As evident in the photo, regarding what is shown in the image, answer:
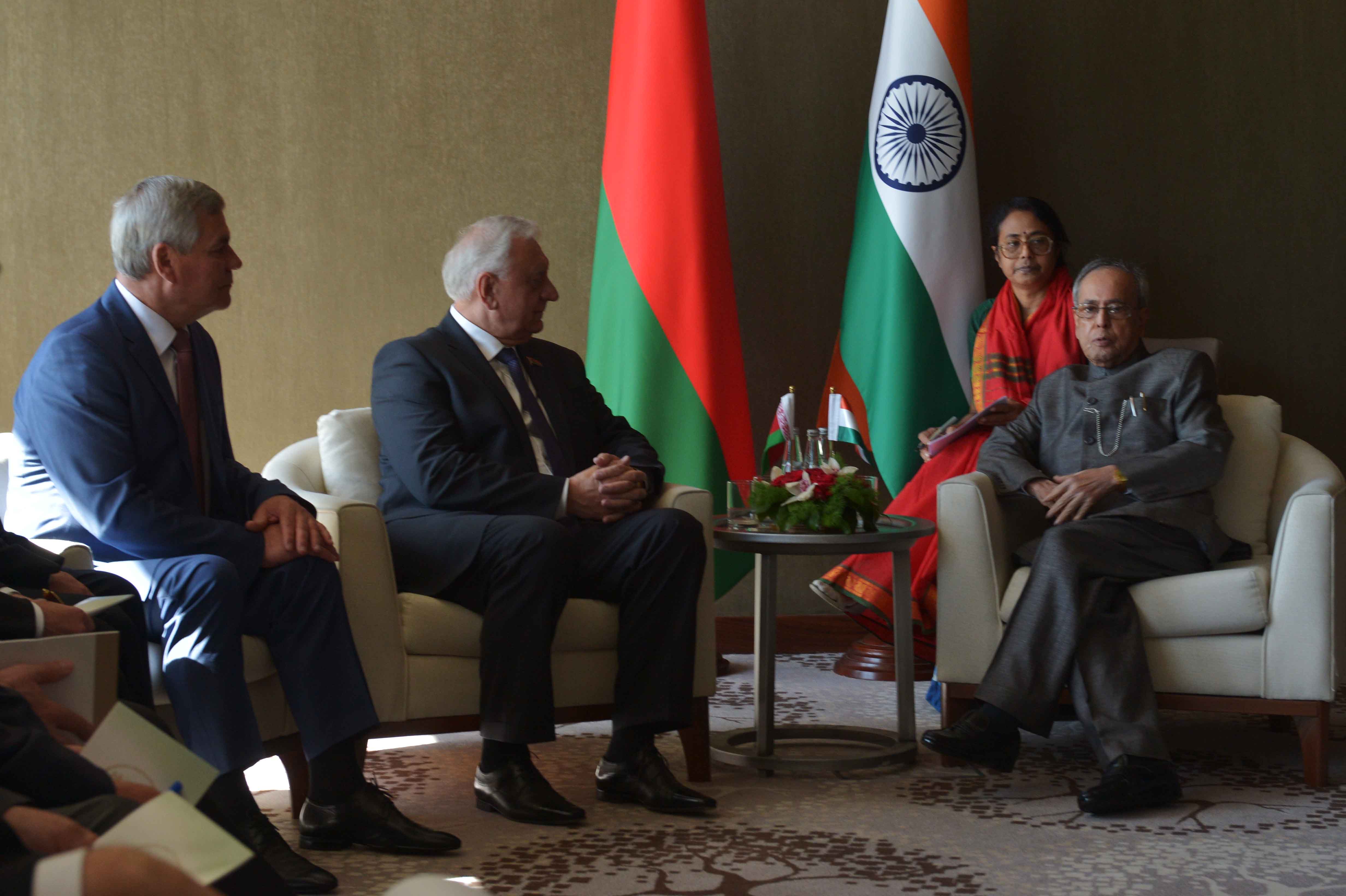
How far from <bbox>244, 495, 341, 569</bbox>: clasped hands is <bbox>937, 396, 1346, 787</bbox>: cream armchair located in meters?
1.35

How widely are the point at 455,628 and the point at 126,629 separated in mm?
664

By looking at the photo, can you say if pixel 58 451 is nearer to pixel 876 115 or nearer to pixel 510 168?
pixel 510 168

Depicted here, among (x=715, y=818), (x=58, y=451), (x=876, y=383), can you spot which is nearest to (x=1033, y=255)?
(x=876, y=383)

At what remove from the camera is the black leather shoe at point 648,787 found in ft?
7.96

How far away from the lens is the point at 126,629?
1919mm

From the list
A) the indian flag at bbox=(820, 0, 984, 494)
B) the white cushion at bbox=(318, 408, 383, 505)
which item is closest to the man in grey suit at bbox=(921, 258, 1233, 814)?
the indian flag at bbox=(820, 0, 984, 494)

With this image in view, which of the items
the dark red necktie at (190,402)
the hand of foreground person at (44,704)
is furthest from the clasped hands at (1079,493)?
the hand of foreground person at (44,704)

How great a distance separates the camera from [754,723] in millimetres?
3072

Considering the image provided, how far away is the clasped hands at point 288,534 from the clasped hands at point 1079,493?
1.61 m

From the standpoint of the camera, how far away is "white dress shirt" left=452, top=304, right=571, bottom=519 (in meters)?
2.81

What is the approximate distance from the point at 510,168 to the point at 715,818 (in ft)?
7.60

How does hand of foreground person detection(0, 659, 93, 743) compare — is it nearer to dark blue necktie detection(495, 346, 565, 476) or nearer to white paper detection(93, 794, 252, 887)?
white paper detection(93, 794, 252, 887)

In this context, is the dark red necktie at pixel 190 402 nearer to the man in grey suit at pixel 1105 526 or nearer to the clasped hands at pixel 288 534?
the clasped hands at pixel 288 534

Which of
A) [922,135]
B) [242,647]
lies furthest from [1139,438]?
[242,647]
